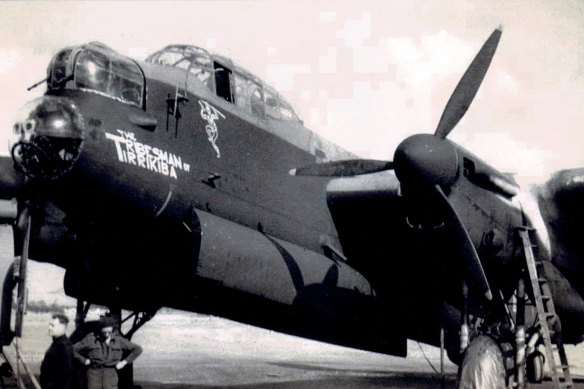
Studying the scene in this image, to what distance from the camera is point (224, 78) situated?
35.5 ft

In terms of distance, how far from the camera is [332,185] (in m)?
12.4

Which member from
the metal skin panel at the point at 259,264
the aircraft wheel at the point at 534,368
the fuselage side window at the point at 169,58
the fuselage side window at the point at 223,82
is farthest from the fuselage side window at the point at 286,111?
the aircraft wheel at the point at 534,368

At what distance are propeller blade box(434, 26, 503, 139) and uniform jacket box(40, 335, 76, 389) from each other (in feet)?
20.9

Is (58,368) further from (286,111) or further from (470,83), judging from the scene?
(470,83)

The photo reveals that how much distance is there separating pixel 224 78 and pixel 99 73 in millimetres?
2635

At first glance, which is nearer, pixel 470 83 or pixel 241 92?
pixel 470 83

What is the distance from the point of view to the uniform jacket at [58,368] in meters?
8.23

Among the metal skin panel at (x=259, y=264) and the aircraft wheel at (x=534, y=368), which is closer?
the metal skin panel at (x=259, y=264)

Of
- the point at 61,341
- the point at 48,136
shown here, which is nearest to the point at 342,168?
Result: the point at 48,136

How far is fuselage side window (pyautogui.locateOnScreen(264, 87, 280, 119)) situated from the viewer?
1160 centimetres

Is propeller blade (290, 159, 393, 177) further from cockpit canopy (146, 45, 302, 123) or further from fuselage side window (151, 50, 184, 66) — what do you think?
fuselage side window (151, 50, 184, 66)

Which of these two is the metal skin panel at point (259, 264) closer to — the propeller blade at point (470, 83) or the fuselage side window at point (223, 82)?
the fuselage side window at point (223, 82)

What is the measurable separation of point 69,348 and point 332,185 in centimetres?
589

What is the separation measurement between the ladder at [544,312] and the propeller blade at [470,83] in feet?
8.56
